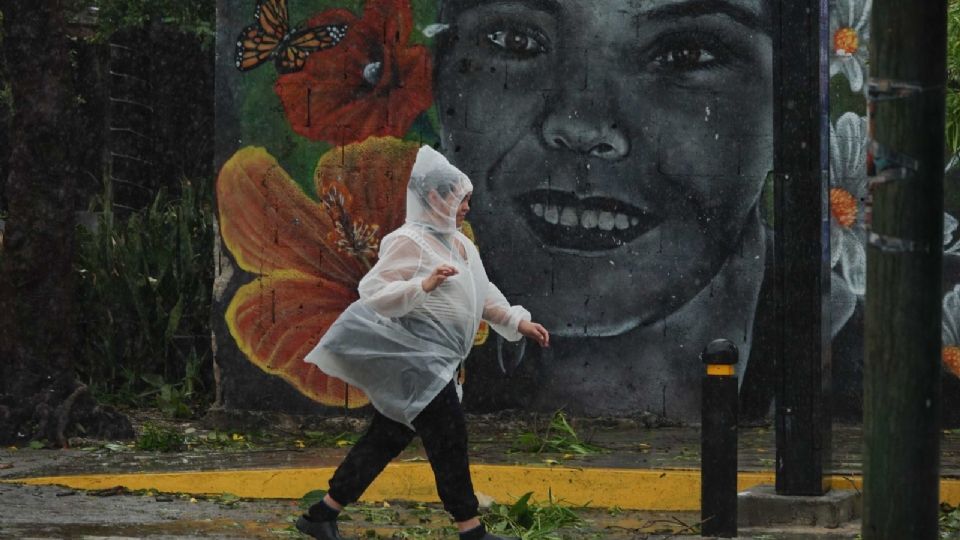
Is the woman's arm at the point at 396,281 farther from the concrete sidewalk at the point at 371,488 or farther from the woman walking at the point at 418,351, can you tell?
the concrete sidewalk at the point at 371,488

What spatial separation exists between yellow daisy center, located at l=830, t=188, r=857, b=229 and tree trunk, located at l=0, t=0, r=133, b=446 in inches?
182

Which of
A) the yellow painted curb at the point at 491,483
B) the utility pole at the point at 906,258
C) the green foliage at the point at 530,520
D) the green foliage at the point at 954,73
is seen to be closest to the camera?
the utility pole at the point at 906,258

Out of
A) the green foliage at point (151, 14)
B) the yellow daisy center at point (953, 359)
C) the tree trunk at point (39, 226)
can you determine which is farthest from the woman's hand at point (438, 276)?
the green foliage at point (151, 14)

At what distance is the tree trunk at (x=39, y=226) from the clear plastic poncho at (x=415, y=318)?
3.95m

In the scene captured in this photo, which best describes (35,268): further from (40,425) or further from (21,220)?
(40,425)

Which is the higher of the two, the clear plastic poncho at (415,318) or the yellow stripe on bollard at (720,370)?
the clear plastic poncho at (415,318)

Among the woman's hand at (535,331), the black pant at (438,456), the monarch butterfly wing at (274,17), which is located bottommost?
the black pant at (438,456)

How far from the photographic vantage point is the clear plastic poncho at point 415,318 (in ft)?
24.2

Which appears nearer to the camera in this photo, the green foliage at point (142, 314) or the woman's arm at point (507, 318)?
the woman's arm at point (507, 318)

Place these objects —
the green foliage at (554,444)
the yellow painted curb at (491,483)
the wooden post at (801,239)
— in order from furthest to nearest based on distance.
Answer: the green foliage at (554,444) < the yellow painted curb at (491,483) < the wooden post at (801,239)

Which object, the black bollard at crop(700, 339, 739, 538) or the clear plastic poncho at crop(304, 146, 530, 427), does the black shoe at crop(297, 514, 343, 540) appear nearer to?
the clear plastic poncho at crop(304, 146, 530, 427)

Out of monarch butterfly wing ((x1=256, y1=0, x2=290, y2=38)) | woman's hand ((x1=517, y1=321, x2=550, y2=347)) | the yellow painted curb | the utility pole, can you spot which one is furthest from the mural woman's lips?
the utility pole

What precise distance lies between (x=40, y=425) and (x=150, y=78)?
7670 mm

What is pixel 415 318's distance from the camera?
294 inches
